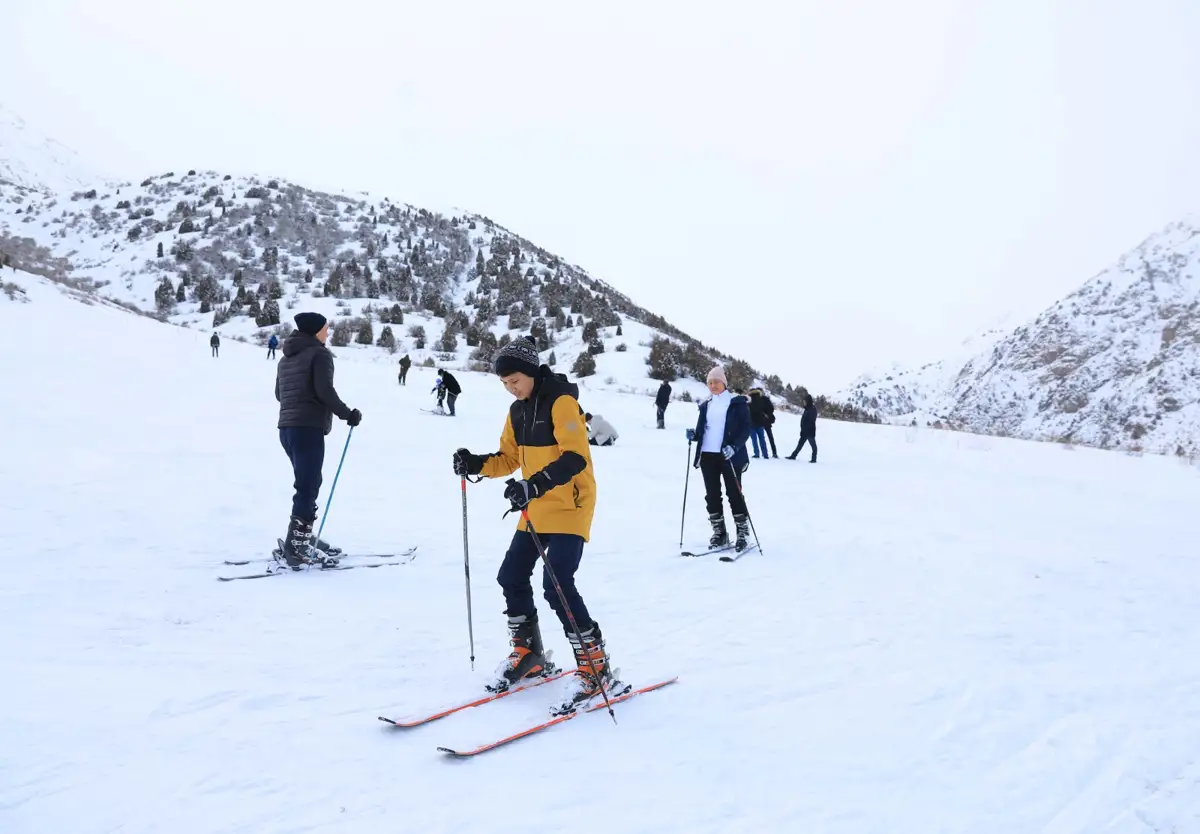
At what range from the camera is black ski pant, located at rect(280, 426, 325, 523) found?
6480 mm

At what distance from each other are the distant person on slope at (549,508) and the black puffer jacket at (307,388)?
2.71 m

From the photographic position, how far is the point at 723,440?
8297mm

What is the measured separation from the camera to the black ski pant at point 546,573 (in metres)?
4.22

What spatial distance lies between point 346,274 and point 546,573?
43955 mm

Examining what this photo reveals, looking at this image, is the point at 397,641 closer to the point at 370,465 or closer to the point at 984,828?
the point at 984,828

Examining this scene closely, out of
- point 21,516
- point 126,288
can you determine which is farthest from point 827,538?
point 126,288

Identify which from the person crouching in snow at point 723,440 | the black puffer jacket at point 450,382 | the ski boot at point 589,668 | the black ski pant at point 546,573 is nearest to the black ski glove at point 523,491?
the black ski pant at point 546,573

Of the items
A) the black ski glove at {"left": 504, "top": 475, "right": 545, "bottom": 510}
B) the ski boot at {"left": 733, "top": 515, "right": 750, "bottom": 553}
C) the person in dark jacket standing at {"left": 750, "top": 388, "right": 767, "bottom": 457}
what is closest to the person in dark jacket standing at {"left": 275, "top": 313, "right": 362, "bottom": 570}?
the black ski glove at {"left": 504, "top": 475, "right": 545, "bottom": 510}

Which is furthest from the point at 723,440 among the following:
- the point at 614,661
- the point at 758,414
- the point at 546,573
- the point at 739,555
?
the point at 758,414

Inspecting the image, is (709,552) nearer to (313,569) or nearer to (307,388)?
(313,569)

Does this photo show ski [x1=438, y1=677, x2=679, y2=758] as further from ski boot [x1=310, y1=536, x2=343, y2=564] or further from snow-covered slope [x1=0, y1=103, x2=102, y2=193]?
snow-covered slope [x1=0, y1=103, x2=102, y2=193]

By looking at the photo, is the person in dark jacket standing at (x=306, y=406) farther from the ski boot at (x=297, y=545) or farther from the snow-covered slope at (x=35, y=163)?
the snow-covered slope at (x=35, y=163)

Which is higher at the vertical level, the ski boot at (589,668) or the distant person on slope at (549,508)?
the distant person on slope at (549,508)

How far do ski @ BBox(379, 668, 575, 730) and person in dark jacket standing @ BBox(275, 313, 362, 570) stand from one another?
311 cm
